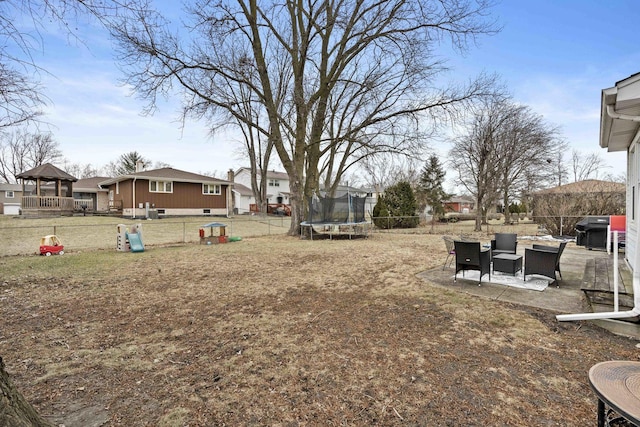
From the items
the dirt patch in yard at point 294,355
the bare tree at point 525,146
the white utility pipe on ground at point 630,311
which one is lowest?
the dirt patch in yard at point 294,355

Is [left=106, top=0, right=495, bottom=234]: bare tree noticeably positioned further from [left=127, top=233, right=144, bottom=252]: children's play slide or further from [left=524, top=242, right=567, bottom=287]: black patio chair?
[left=524, top=242, right=567, bottom=287]: black patio chair

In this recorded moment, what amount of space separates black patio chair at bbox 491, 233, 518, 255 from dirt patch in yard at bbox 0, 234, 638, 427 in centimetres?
242

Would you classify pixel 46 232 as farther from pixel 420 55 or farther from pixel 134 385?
pixel 420 55

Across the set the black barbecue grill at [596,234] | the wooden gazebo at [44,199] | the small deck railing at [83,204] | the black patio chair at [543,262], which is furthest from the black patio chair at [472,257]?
the small deck railing at [83,204]

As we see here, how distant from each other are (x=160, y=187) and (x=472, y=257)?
2569cm

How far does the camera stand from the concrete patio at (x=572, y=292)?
4004 millimetres

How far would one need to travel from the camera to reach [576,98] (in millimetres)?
14258

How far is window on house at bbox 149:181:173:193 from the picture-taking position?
24.7m

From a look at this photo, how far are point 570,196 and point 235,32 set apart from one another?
59.5 ft

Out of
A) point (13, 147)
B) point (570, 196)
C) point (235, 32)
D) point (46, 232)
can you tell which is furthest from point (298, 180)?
point (13, 147)

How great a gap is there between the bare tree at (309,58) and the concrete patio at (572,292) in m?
8.73

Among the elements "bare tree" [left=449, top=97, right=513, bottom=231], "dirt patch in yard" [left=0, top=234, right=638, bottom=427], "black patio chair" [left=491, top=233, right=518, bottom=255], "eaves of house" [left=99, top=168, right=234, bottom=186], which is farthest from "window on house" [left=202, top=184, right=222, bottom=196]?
"black patio chair" [left=491, top=233, right=518, bottom=255]

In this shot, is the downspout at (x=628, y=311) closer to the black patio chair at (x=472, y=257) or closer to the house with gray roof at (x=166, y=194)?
the black patio chair at (x=472, y=257)

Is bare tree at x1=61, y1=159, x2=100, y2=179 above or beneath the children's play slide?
above
